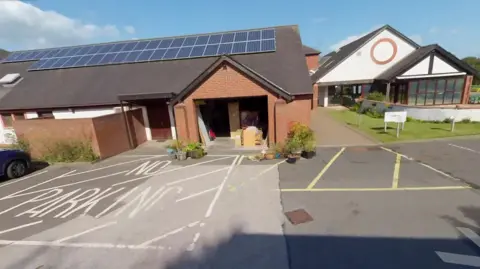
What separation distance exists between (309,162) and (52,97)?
17.8 meters

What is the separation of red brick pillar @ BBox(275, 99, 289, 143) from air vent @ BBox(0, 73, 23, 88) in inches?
849

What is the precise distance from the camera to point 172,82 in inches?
619

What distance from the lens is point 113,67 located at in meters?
18.5

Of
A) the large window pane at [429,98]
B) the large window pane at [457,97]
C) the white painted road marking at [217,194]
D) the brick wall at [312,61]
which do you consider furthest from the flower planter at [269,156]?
the brick wall at [312,61]

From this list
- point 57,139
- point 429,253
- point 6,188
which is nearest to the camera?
point 429,253

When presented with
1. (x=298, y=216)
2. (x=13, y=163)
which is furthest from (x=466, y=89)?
(x=13, y=163)

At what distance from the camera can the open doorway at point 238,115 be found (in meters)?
15.1

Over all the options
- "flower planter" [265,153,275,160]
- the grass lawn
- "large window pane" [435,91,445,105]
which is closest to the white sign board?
the grass lawn

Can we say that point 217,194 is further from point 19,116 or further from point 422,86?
point 422,86

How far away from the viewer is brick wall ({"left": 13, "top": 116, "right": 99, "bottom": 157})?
11.8 metres

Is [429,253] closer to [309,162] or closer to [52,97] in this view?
[309,162]

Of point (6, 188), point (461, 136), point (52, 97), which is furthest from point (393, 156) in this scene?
point (52, 97)

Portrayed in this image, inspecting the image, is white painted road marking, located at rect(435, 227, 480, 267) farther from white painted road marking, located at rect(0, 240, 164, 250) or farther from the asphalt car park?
white painted road marking, located at rect(0, 240, 164, 250)

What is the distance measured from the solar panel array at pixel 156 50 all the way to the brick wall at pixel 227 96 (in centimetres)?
570
